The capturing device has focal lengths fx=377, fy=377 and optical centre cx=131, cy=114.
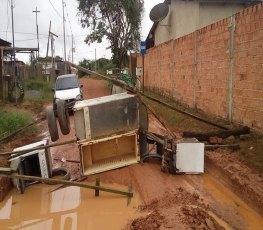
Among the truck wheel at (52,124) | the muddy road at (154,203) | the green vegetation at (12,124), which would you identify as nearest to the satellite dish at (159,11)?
the green vegetation at (12,124)

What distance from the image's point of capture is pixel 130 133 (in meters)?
7.25

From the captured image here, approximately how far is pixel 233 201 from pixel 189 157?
1330 mm

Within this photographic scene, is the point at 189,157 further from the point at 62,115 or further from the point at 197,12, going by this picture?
the point at 197,12

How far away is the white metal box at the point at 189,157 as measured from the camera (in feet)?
22.7

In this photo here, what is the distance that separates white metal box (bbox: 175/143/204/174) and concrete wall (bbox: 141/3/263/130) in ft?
6.43

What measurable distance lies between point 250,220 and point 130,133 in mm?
2856

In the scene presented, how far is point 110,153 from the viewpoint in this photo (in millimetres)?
7555

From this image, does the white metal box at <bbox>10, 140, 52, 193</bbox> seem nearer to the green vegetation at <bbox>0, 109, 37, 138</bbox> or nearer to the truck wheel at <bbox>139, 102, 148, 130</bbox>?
the truck wheel at <bbox>139, 102, 148, 130</bbox>

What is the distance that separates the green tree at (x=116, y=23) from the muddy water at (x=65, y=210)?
28199 millimetres

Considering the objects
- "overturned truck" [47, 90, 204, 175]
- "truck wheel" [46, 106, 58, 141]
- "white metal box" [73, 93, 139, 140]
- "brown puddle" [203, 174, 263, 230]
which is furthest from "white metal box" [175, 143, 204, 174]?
"truck wheel" [46, 106, 58, 141]

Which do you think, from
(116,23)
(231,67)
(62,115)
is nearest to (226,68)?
(231,67)

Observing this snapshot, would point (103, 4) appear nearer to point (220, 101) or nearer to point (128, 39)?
point (128, 39)

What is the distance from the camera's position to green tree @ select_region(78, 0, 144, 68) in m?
33.0

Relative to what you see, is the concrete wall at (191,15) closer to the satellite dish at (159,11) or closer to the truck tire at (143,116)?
the satellite dish at (159,11)
